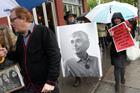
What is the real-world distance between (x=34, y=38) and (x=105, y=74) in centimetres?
584

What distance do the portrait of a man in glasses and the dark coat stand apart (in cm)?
388

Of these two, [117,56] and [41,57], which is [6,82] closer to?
[41,57]

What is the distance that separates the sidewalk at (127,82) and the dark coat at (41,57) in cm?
409

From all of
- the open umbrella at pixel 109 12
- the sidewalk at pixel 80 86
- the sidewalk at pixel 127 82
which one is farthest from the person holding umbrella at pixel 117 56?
the open umbrella at pixel 109 12

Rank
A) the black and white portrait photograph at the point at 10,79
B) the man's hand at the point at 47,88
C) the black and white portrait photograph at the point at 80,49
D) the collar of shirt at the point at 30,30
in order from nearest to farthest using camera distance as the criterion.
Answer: the man's hand at the point at 47,88 → the collar of shirt at the point at 30,30 → the black and white portrait photograph at the point at 10,79 → the black and white portrait photograph at the point at 80,49

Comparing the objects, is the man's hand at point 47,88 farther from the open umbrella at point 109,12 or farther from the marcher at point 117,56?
the open umbrella at point 109,12

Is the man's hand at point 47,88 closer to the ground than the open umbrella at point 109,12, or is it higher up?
closer to the ground

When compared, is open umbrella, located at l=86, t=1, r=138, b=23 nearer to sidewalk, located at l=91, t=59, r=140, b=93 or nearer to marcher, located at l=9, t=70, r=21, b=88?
sidewalk, located at l=91, t=59, r=140, b=93

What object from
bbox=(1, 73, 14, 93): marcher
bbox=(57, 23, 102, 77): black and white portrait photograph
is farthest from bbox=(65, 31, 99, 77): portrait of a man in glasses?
bbox=(1, 73, 14, 93): marcher

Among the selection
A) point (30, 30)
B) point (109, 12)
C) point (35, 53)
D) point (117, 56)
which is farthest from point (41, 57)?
point (109, 12)

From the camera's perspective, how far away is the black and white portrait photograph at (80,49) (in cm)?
812

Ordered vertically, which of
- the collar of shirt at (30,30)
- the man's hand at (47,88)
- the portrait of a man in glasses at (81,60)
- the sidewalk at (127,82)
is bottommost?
the sidewalk at (127,82)

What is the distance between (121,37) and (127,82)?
1421 mm

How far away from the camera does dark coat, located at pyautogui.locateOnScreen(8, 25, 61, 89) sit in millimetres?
4160
